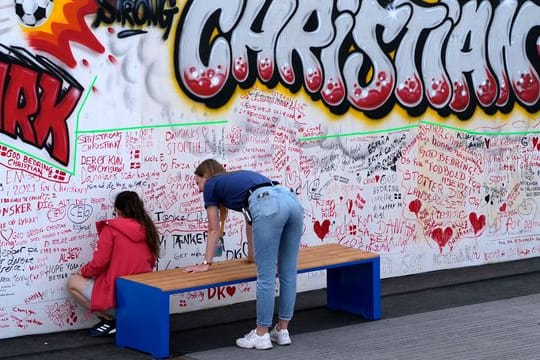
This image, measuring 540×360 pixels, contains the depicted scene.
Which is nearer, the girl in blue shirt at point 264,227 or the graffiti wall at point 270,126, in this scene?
the girl in blue shirt at point 264,227

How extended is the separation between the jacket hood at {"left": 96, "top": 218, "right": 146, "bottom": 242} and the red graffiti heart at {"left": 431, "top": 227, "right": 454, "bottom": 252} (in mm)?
3800

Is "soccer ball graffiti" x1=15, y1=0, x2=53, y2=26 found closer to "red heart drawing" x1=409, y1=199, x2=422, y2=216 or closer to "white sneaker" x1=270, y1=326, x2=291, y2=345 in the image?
"white sneaker" x1=270, y1=326, x2=291, y2=345

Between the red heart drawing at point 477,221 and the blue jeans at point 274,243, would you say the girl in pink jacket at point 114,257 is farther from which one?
the red heart drawing at point 477,221

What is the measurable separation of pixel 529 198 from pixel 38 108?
6.01 m

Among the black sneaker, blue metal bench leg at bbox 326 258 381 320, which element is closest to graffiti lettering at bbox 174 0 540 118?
blue metal bench leg at bbox 326 258 381 320

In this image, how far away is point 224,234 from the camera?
373 inches

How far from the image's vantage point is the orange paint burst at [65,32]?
8.23 m

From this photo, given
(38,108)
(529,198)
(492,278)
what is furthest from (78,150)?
(529,198)

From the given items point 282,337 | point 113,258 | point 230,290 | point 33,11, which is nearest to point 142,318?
point 113,258

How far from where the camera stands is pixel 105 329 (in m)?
8.36

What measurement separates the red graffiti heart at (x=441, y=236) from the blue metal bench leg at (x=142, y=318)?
4.11m

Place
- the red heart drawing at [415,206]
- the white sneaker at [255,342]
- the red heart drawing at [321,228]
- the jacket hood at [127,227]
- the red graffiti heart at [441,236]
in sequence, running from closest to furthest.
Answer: the white sneaker at [255,342]
the jacket hood at [127,227]
the red heart drawing at [321,228]
the red heart drawing at [415,206]
the red graffiti heart at [441,236]

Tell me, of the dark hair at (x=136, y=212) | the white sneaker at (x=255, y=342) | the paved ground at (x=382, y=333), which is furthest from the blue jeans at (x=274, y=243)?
the dark hair at (x=136, y=212)

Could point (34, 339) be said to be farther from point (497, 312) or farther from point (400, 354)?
point (497, 312)
